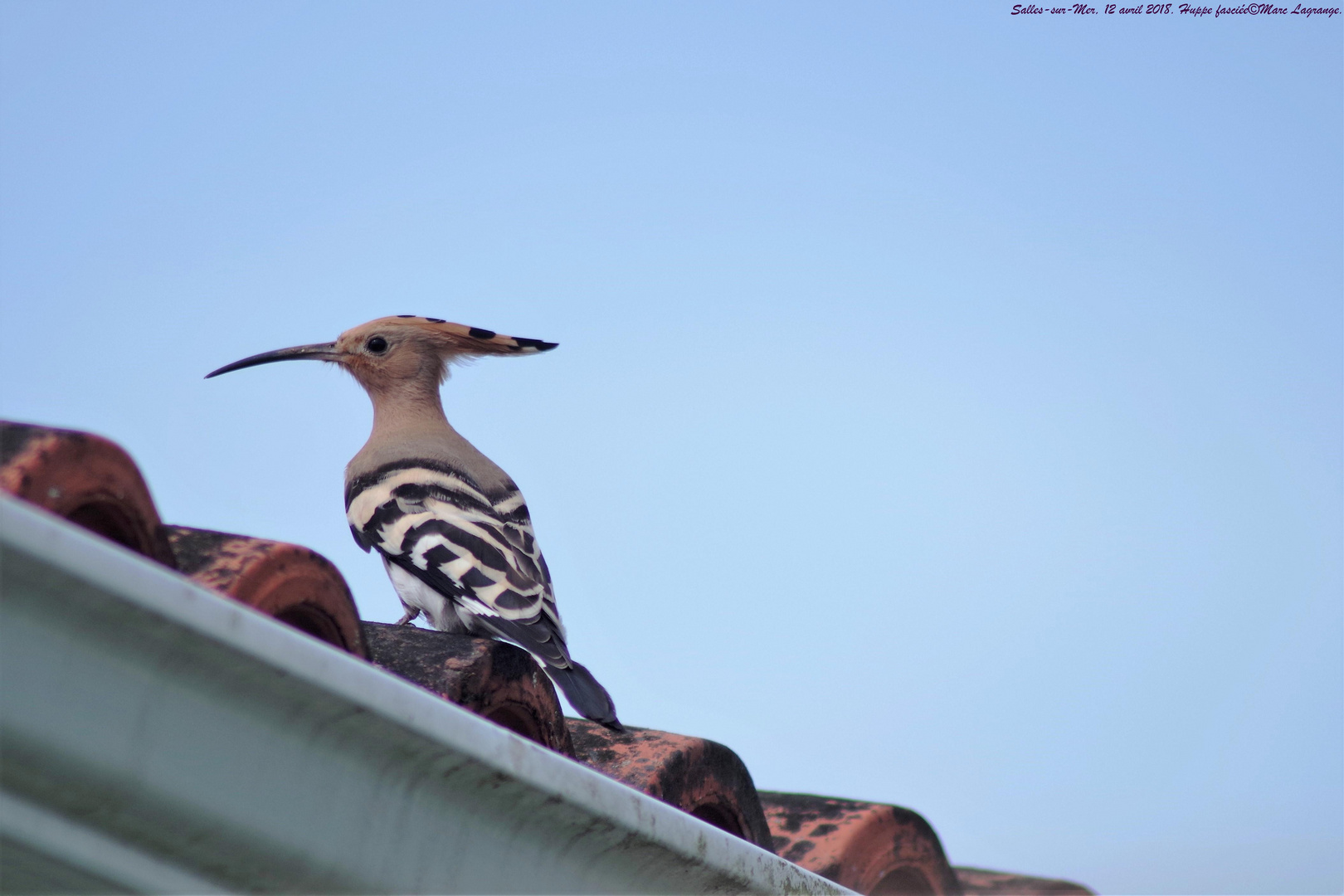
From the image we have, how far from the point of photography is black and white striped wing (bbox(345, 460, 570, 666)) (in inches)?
107

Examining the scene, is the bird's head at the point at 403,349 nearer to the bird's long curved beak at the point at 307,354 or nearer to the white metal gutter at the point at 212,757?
the bird's long curved beak at the point at 307,354

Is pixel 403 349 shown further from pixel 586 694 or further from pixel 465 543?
pixel 586 694

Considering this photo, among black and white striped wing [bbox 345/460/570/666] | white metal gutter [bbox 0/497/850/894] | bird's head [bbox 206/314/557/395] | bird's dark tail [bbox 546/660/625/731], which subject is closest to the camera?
white metal gutter [bbox 0/497/850/894]

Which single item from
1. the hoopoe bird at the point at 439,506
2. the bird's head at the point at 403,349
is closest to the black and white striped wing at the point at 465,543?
the hoopoe bird at the point at 439,506

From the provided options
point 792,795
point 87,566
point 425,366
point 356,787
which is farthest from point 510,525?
point 87,566

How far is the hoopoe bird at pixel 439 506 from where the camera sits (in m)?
2.73

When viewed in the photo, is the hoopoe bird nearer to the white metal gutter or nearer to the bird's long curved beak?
the bird's long curved beak

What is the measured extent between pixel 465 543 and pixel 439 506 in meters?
0.17

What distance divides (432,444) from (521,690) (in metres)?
1.45

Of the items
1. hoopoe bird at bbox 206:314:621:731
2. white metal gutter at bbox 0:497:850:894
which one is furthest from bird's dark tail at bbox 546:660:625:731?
white metal gutter at bbox 0:497:850:894

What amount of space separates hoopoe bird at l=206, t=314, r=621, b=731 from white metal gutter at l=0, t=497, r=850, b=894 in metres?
1.31

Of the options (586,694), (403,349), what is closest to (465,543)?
(586,694)

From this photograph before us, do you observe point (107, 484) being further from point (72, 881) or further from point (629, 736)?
point (629, 736)

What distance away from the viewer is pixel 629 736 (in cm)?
233
